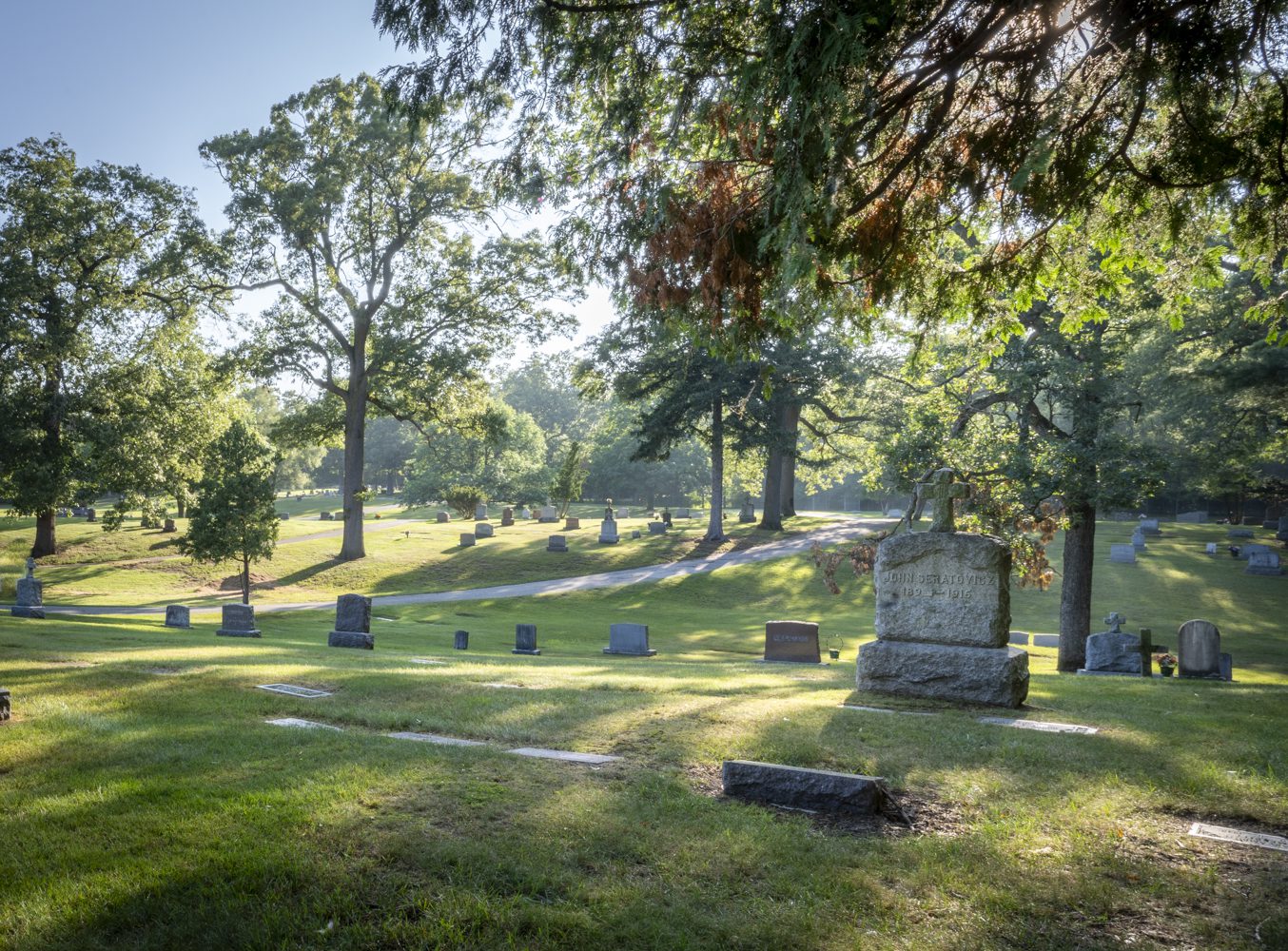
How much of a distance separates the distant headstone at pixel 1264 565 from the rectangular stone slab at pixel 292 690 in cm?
3513

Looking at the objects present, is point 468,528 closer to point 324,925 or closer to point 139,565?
point 139,565

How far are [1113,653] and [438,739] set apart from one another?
44.8ft

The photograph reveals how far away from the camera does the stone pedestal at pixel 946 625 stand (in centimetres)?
887

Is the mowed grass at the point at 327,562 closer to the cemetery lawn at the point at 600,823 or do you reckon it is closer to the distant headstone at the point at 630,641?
the distant headstone at the point at 630,641

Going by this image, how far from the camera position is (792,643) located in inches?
714

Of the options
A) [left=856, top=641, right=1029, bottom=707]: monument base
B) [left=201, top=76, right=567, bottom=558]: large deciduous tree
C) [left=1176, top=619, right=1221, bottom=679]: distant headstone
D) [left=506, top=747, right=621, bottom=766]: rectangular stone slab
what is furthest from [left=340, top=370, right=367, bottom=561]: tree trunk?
[left=506, top=747, right=621, bottom=766]: rectangular stone slab

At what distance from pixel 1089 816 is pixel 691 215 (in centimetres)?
454

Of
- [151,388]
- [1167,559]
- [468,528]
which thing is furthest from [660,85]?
[468,528]

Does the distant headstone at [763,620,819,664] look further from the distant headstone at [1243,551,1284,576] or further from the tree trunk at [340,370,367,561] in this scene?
the distant headstone at [1243,551,1284,576]

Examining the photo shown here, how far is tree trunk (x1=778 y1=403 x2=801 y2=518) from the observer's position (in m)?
35.2

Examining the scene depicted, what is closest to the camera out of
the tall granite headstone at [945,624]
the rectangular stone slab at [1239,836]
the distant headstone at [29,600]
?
the rectangular stone slab at [1239,836]

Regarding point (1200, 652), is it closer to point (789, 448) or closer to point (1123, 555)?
point (789, 448)

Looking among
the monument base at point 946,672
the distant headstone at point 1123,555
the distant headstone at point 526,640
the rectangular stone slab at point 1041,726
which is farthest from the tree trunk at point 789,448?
the rectangular stone slab at point 1041,726

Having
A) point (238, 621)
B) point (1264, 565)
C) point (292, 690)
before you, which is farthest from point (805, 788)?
point (1264, 565)
